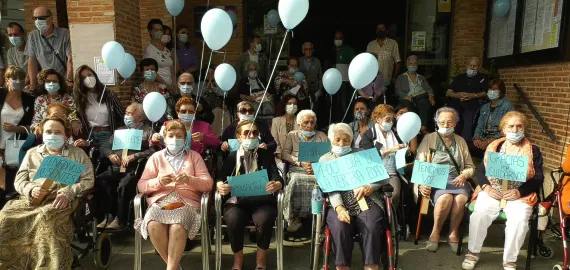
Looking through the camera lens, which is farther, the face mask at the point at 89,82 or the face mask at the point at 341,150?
the face mask at the point at 89,82

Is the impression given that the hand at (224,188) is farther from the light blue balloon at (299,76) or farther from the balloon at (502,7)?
the balloon at (502,7)

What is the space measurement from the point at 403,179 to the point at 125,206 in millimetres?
2697

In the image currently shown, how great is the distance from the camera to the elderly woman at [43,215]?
298 centimetres

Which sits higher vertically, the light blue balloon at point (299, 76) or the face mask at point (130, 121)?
the light blue balloon at point (299, 76)

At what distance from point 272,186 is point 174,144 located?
88 centimetres

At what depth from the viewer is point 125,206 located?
152 inches

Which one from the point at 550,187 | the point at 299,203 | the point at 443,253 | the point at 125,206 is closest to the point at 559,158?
the point at 550,187

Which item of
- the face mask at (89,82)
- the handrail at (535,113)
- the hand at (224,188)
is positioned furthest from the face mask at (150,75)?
the handrail at (535,113)

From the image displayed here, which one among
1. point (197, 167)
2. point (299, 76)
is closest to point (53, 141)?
point (197, 167)

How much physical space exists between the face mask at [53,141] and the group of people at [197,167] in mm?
11

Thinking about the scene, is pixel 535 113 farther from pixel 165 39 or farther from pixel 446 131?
pixel 165 39

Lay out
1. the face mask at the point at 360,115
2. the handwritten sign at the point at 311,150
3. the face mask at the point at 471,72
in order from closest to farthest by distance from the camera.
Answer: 1. the handwritten sign at the point at 311,150
2. the face mask at the point at 360,115
3. the face mask at the point at 471,72

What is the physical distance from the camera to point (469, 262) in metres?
3.54

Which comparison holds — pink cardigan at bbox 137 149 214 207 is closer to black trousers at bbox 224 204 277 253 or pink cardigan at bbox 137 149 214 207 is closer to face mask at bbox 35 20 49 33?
black trousers at bbox 224 204 277 253
